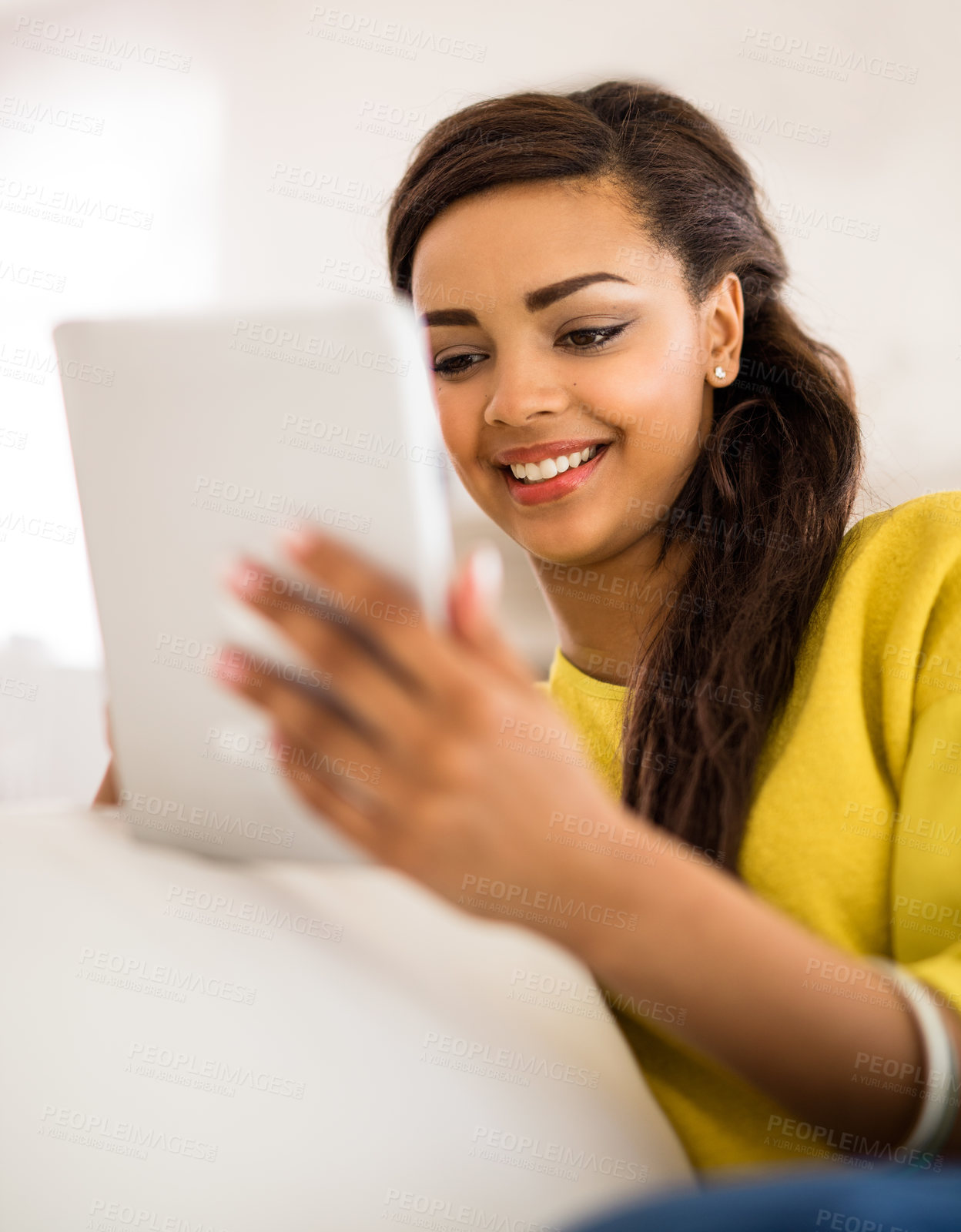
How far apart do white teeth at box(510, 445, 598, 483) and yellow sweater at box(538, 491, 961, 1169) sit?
278 millimetres

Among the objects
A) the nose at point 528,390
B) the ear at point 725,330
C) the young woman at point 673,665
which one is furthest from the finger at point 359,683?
the ear at point 725,330

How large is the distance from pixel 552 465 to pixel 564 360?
9 centimetres

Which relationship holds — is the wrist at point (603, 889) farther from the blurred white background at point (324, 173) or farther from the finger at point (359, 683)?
the blurred white background at point (324, 173)

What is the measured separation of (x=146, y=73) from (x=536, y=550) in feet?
7.70

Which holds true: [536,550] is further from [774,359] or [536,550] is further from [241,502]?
[241,502]

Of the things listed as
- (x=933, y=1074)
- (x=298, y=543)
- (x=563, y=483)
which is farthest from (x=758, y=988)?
(x=563, y=483)

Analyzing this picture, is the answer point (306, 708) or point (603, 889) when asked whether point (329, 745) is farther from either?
point (603, 889)

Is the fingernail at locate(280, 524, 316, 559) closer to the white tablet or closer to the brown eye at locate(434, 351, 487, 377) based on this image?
the white tablet

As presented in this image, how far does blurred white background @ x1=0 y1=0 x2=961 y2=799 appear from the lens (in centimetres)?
187

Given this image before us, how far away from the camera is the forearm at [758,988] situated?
487 millimetres

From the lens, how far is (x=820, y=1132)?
22.3 inches

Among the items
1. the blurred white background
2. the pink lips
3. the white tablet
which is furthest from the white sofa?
the blurred white background

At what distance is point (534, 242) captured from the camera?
90 cm

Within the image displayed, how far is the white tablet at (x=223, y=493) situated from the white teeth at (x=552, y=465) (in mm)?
447
